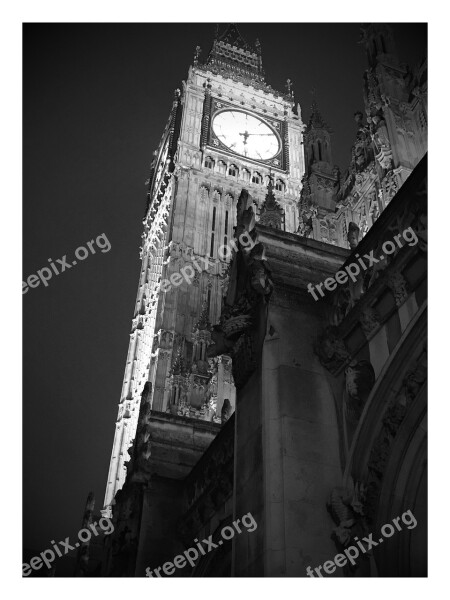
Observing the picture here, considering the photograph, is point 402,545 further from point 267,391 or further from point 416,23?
point 416,23

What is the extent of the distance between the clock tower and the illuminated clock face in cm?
13

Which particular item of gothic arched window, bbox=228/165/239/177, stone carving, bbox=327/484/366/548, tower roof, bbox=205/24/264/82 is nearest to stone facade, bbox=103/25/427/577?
stone carving, bbox=327/484/366/548

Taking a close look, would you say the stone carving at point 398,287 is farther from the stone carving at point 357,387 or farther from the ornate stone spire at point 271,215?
the ornate stone spire at point 271,215

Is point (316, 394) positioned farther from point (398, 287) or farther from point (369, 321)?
point (398, 287)

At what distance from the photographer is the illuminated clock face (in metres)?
71.9

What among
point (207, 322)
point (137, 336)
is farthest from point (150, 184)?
point (207, 322)

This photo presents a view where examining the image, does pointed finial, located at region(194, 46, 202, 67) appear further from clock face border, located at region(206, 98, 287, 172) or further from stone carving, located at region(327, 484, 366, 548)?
stone carving, located at region(327, 484, 366, 548)

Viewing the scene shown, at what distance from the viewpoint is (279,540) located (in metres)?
8.18

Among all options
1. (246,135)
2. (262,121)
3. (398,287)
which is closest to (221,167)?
(246,135)

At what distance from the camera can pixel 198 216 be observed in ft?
212

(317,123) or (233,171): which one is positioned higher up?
(233,171)

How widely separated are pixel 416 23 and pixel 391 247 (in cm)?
302

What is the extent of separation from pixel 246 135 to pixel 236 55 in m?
25.2

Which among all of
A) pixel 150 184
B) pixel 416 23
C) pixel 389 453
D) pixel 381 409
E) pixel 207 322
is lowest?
pixel 389 453
